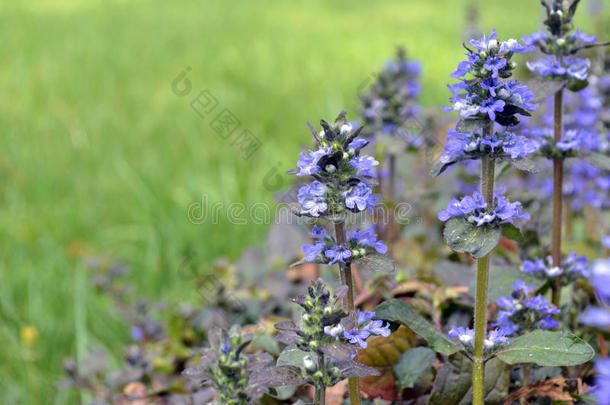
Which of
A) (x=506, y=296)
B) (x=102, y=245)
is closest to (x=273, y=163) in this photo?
(x=102, y=245)

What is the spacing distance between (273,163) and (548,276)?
294 cm

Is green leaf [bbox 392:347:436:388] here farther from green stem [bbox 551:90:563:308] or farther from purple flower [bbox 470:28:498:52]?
purple flower [bbox 470:28:498:52]

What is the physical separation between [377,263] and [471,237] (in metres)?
0.20

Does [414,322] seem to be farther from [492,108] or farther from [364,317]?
[492,108]

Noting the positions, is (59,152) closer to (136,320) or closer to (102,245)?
(102,245)

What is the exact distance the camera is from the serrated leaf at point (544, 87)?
5.30 feet

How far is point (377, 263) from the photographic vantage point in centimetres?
130

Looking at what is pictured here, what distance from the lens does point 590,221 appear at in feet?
9.73

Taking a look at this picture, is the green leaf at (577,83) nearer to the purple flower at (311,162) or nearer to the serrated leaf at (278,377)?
the purple flower at (311,162)

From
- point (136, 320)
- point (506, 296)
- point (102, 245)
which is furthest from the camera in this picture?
point (102, 245)

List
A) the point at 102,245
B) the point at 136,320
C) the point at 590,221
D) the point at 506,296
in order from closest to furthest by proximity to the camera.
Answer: the point at 506,296, the point at 136,320, the point at 590,221, the point at 102,245

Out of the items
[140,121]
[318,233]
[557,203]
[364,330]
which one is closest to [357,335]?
[364,330]

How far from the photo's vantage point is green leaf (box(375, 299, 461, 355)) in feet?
4.42

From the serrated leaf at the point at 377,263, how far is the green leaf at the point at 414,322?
0.14m
